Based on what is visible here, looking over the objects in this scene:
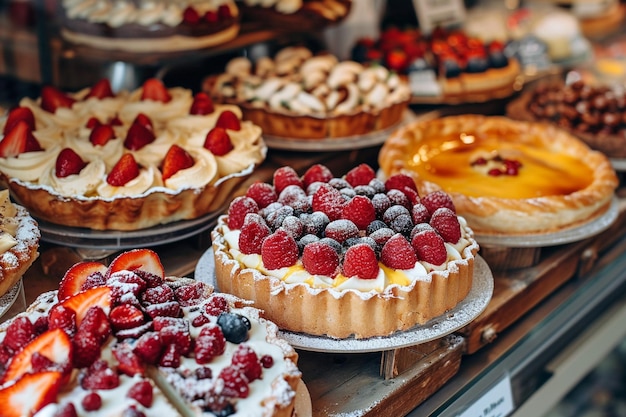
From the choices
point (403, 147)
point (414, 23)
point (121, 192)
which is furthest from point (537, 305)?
point (414, 23)

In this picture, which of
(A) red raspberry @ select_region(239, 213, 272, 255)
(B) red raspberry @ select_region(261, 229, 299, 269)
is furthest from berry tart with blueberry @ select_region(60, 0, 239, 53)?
(B) red raspberry @ select_region(261, 229, 299, 269)

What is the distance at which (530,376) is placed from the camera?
8.50 ft

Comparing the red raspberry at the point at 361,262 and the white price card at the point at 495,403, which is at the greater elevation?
the red raspberry at the point at 361,262

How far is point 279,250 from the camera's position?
1.98 m

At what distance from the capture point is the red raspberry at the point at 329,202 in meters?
2.16

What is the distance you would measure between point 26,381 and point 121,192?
1.06 meters

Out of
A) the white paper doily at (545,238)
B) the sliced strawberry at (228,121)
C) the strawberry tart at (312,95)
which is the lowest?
the white paper doily at (545,238)

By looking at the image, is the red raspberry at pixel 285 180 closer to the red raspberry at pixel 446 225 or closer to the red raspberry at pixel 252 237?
the red raspberry at pixel 252 237

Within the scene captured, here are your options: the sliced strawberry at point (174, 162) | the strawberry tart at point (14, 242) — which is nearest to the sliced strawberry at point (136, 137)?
the sliced strawberry at point (174, 162)

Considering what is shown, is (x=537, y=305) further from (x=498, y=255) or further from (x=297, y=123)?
(x=297, y=123)

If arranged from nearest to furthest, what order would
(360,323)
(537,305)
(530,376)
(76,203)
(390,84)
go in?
(360,323) → (76,203) → (530,376) → (537,305) → (390,84)

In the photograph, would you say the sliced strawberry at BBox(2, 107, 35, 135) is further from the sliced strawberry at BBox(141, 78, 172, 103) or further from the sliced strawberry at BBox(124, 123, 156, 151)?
the sliced strawberry at BBox(141, 78, 172, 103)

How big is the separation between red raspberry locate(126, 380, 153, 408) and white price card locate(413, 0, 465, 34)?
11.4 ft

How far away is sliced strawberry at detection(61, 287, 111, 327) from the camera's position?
64.2 inches
